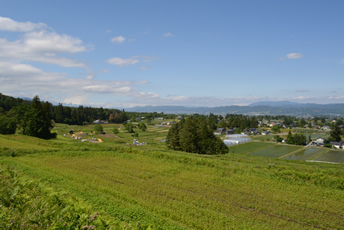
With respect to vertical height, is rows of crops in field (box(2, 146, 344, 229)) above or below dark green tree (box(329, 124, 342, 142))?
above

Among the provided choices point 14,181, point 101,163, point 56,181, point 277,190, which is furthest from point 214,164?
point 14,181

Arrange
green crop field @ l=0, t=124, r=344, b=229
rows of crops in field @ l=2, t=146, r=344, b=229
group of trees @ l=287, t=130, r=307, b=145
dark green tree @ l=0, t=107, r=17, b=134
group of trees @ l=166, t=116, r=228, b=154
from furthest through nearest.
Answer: group of trees @ l=287, t=130, r=307, b=145, dark green tree @ l=0, t=107, r=17, b=134, group of trees @ l=166, t=116, r=228, b=154, rows of crops in field @ l=2, t=146, r=344, b=229, green crop field @ l=0, t=124, r=344, b=229

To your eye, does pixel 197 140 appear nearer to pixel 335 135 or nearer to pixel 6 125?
pixel 6 125

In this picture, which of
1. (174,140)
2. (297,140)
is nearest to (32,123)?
(174,140)

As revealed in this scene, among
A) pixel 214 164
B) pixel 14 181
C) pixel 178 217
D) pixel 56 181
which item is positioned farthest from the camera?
pixel 214 164

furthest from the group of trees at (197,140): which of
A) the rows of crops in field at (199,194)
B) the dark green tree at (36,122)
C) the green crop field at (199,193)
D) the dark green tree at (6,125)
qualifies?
the dark green tree at (6,125)

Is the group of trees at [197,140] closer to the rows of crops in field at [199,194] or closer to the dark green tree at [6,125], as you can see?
the rows of crops in field at [199,194]

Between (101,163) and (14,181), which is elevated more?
(14,181)

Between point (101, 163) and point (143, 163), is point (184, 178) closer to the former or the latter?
point (143, 163)

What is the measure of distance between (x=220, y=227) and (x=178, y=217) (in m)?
1.87

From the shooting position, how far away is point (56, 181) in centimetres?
1316

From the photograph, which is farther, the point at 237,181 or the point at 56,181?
the point at 237,181

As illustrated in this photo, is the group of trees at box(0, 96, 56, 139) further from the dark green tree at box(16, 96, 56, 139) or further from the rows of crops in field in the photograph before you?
the rows of crops in field

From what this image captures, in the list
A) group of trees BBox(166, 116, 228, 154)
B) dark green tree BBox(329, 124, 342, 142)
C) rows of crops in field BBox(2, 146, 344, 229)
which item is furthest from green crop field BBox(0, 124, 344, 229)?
dark green tree BBox(329, 124, 342, 142)
